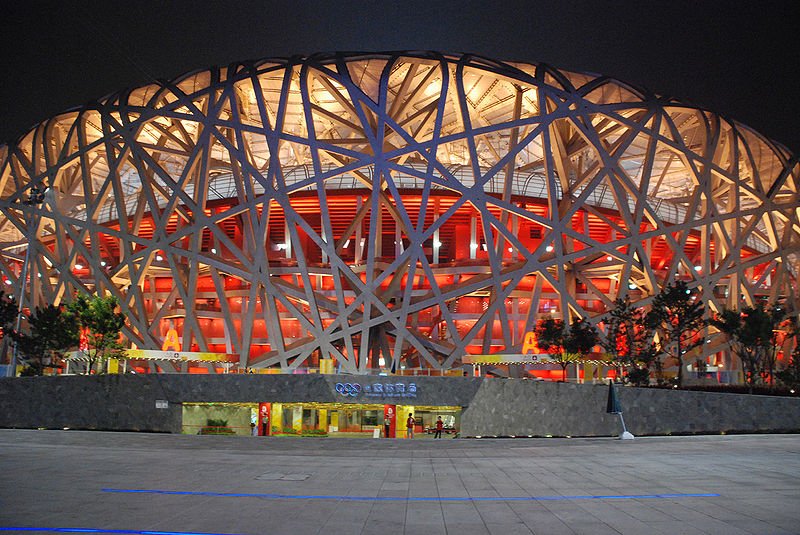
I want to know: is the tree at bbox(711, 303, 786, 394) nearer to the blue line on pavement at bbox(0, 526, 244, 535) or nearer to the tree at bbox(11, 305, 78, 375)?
the blue line on pavement at bbox(0, 526, 244, 535)

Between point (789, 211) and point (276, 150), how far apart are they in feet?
101

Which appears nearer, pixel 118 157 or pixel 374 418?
pixel 374 418

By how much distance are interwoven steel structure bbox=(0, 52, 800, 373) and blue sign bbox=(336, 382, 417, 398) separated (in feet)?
11.4

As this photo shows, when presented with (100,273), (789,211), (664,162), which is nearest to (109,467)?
(100,273)

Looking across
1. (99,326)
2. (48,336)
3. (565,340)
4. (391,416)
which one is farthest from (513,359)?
(48,336)

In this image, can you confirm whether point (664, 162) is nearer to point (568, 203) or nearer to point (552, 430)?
point (568, 203)

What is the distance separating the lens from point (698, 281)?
40.9 metres

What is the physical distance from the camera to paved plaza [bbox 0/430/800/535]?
26.6 ft

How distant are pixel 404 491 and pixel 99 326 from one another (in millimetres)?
27878

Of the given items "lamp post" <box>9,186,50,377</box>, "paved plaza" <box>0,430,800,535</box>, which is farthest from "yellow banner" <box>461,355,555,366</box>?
"lamp post" <box>9,186,50,377</box>

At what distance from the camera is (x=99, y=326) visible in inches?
1367

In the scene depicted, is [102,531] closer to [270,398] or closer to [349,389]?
[349,389]

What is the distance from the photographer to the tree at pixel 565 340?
116 ft

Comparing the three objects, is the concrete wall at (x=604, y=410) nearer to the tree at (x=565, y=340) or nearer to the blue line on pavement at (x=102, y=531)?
the tree at (x=565, y=340)
